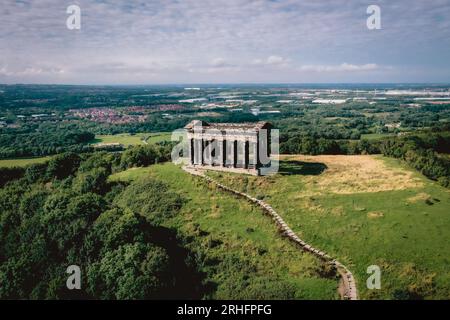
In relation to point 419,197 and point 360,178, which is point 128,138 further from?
point 419,197

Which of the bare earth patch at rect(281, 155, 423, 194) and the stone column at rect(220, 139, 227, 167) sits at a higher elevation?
the stone column at rect(220, 139, 227, 167)

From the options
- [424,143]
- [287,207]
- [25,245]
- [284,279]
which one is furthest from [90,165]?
[424,143]

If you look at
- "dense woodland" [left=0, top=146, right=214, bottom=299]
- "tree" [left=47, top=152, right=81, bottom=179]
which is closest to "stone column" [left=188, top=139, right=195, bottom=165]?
"dense woodland" [left=0, top=146, right=214, bottom=299]

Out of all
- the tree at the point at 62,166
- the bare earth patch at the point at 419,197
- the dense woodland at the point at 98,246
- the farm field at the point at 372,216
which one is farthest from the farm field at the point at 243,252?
the tree at the point at 62,166

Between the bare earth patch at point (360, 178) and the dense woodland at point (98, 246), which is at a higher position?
the bare earth patch at point (360, 178)

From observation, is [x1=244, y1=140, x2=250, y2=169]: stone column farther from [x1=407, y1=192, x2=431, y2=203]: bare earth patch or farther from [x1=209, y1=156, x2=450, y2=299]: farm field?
[x1=407, y1=192, x2=431, y2=203]: bare earth patch

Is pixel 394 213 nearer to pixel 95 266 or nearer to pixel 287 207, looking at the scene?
pixel 287 207

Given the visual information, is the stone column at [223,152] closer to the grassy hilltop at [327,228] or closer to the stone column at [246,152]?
the grassy hilltop at [327,228]
